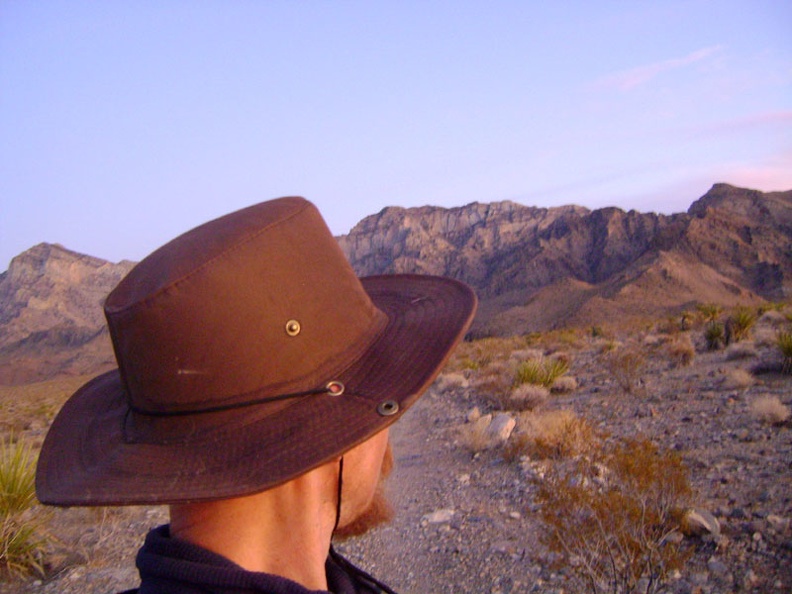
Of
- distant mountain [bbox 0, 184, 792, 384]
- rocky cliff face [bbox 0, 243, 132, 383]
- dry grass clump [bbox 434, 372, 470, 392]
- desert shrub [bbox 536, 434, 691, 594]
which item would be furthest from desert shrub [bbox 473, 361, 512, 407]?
rocky cliff face [bbox 0, 243, 132, 383]

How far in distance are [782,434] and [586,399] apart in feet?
13.7

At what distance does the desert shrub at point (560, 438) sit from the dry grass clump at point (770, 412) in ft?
5.63

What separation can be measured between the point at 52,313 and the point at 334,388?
86.6 meters

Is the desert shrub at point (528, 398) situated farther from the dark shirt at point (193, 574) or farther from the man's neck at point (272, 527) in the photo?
the dark shirt at point (193, 574)

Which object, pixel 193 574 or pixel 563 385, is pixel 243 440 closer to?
pixel 193 574

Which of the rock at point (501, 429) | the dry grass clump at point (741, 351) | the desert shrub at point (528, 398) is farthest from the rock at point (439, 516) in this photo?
the dry grass clump at point (741, 351)

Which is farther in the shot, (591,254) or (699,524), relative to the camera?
(591,254)

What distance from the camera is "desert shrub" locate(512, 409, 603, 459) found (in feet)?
23.3

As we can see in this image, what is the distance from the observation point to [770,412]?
278 inches

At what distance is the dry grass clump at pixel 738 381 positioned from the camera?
9.29 metres

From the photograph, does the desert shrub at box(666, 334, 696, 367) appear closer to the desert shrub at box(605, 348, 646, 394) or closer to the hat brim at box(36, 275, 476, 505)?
the desert shrub at box(605, 348, 646, 394)

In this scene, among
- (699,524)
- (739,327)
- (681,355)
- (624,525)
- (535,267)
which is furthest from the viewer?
(535,267)

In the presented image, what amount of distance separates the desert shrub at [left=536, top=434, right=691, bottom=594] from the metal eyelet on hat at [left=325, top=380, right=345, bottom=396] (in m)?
3.17

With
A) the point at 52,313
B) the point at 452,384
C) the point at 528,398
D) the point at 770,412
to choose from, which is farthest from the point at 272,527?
the point at 52,313
